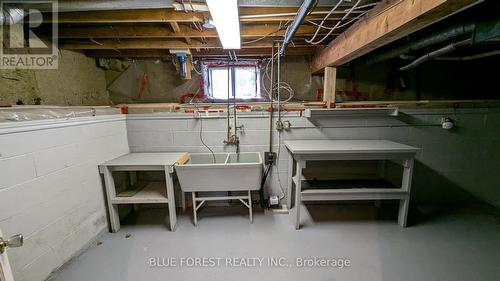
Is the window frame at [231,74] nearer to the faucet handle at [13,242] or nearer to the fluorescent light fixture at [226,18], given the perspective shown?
the fluorescent light fixture at [226,18]

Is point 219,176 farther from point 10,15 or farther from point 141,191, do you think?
point 10,15

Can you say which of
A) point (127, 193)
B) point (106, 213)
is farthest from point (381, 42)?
point (106, 213)

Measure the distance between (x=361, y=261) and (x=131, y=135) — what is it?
9.17 feet

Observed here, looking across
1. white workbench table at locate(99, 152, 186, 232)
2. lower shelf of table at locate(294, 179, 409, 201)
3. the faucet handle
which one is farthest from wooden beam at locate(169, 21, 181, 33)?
lower shelf of table at locate(294, 179, 409, 201)

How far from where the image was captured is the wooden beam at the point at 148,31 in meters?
2.02

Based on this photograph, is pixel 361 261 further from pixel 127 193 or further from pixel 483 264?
pixel 127 193

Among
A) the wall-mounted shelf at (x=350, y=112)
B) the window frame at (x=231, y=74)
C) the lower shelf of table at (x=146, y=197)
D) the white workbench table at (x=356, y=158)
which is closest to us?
the white workbench table at (x=356, y=158)

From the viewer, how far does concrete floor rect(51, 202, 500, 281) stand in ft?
5.32

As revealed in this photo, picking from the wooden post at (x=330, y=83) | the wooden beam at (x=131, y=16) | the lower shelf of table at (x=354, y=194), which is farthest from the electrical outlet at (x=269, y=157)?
the wooden beam at (x=131, y=16)

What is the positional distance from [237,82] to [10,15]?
7.36ft

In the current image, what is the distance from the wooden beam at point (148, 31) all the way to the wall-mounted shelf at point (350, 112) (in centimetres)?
86

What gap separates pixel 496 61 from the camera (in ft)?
8.94

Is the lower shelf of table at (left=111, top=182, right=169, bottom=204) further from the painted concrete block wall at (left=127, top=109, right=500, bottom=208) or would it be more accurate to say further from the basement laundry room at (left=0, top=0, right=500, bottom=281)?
the painted concrete block wall at (left=127, top=109, right=500, bottom=208)

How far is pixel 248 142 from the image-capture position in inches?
104
